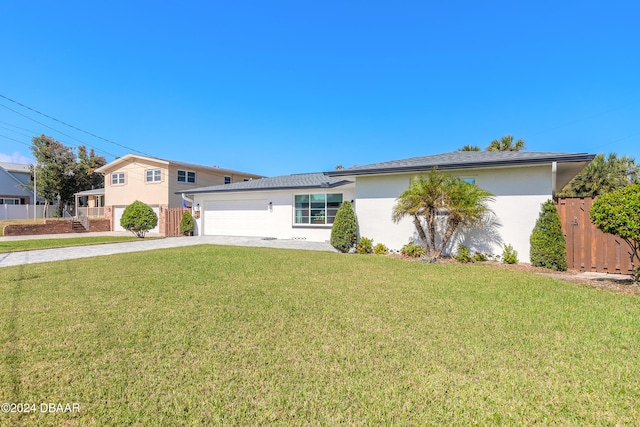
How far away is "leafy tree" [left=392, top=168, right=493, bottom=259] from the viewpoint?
29.4 ft

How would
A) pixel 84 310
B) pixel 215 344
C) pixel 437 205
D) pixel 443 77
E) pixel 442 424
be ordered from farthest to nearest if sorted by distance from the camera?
pixel 443 77 < pixel 437 205 < pixel 84 310 < pixel 215 344 < pixel 442 424

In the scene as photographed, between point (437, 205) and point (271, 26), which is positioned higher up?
point (271, 26)

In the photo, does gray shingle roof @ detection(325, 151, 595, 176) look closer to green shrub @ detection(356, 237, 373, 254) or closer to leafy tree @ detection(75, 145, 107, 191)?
green shrub @ detection(356, 237, 373, 254)

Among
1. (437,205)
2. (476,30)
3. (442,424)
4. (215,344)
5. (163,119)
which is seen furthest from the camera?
(163,119)

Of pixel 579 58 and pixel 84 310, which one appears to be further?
pixel 579 58

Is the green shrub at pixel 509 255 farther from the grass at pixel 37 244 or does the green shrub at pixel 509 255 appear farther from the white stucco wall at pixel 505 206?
the grass at pixel 37 244

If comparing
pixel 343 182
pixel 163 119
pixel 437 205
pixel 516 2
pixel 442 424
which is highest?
pixel 516 2

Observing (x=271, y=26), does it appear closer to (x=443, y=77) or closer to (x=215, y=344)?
(x=443, y=77)

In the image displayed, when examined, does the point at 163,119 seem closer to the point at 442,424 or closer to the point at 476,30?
the point at 476,30

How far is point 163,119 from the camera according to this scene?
68.4 feet

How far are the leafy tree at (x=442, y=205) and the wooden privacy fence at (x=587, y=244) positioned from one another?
2065mm

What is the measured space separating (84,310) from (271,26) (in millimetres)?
14240

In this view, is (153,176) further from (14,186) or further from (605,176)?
(605,176)

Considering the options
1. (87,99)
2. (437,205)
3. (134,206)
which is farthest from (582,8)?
(87,99)
